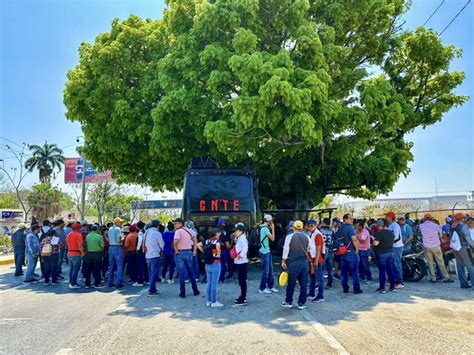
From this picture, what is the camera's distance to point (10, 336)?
6312 millimetres

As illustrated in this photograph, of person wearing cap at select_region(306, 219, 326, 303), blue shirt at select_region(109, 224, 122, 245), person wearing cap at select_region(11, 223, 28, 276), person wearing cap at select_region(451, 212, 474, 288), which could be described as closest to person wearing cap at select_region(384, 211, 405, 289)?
person wearing cap at select_region(451, 212, 474, 288)

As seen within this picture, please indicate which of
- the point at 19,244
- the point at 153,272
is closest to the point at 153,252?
the point at 153,272

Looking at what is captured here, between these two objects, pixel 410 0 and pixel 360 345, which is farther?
pixel 410 0

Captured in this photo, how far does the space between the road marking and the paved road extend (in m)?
0.01

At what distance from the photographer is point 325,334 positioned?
614 centimetres

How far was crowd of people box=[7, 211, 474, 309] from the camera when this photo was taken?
27.1 feet

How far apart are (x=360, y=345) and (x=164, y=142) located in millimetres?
9947

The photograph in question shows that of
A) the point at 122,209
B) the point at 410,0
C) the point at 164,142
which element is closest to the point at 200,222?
the point at 164,142

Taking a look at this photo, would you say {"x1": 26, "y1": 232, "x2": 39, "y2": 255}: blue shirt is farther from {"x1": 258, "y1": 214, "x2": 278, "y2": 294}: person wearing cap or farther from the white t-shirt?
the white t-shirt

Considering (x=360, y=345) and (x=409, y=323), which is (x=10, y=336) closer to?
(x=360, y=345)

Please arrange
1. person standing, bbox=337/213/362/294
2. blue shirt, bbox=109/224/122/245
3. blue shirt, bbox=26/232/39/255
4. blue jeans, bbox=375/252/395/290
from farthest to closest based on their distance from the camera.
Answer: blue shirt, bbox=26/232/39/255 < blue shirt, bbox=109/224/122/245 < blue jeans, bbox=375/252/395/290 < person standing, bbox=337/213/362/294

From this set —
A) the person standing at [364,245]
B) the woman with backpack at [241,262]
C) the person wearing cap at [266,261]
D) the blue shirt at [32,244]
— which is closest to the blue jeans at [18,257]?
the blue shirt at [32,244]

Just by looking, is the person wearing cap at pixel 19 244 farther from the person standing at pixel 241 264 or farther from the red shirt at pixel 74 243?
the person standing at pixel 241 264

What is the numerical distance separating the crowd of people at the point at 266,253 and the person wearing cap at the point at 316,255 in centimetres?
2
